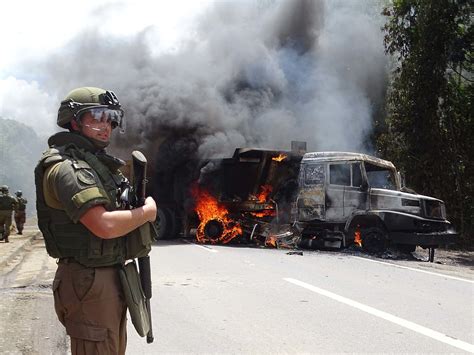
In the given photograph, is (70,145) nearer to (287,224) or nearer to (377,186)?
(377,186)

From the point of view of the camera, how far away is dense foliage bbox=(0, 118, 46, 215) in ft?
251

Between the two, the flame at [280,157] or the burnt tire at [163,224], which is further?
the burnt tire at [163,224]

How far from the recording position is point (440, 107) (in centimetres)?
1606

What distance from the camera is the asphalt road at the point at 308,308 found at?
15.6 feet

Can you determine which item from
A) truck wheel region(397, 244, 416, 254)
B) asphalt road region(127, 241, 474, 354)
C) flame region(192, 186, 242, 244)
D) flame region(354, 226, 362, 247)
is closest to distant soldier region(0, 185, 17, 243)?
flame region(192, 186, 242, 244)

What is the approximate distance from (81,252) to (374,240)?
10509mm

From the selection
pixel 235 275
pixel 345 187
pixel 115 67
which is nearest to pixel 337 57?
pixel 115 67

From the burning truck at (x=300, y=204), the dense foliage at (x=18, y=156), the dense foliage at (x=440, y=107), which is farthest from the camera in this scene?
the dense foliage at (x=18, y=156)

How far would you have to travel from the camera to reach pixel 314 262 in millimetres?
10422

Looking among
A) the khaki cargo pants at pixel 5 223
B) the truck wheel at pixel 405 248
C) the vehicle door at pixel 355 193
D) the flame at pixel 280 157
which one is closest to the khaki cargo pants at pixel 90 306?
the vehicle door at pixel 355 193

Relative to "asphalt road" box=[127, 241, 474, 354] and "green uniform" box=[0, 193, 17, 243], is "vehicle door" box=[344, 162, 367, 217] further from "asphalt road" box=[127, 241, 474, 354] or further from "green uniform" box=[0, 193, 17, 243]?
"green uniform" box=[0, 193, 17, 243]

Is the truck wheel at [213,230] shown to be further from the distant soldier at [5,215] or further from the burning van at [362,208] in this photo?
the distant soldier at [5,215]

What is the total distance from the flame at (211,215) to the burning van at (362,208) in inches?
99.1

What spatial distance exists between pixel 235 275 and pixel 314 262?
239cm
